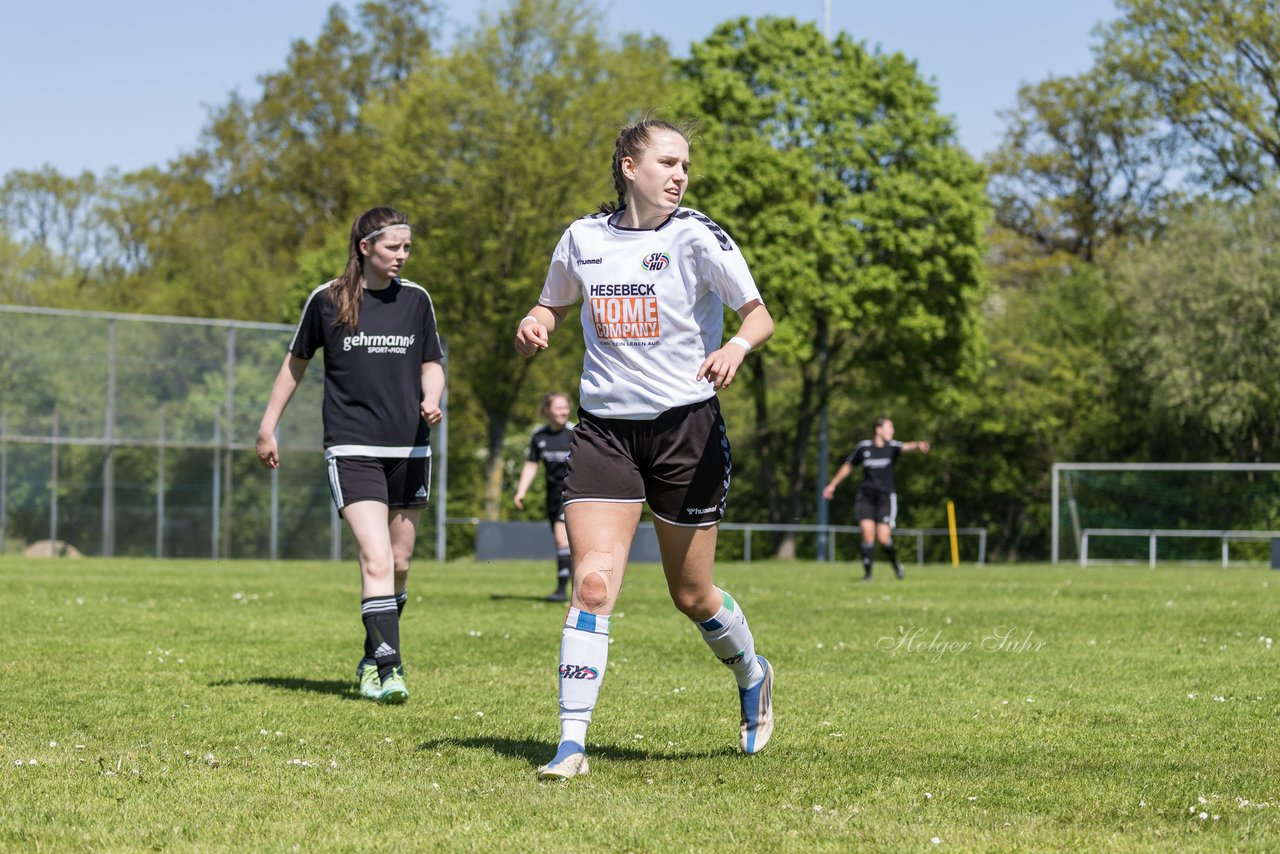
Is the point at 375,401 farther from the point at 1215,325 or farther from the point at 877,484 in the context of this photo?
the point at 1215,325

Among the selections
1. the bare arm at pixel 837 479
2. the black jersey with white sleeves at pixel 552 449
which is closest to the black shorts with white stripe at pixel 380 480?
the black jersey with white sleeves at pixel 552 449

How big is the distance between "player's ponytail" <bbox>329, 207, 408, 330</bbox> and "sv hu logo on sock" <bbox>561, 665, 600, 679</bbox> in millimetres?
3039

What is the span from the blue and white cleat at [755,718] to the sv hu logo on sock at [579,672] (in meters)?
0.75

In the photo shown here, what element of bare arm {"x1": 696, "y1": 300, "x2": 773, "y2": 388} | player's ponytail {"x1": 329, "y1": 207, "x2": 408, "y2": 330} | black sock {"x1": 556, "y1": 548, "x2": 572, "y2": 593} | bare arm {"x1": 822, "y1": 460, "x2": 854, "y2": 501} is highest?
player's ponytail {"x1": 329, "y1": 207, "x2": 408, "y2": 330}

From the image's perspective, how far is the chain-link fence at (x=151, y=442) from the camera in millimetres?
31922

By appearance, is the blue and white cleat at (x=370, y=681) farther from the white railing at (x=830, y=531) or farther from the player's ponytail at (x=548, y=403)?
the white railing at (x=830, y=531)

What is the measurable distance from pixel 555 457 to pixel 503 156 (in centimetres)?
2646

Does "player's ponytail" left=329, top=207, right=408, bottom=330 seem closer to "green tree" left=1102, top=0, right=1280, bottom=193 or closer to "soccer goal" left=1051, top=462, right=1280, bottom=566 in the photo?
"soccer goal" left=1051, top=462, right=1280, bottom=566

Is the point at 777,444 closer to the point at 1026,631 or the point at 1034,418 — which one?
the point at 1034,418

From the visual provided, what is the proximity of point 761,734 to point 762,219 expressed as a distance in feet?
112

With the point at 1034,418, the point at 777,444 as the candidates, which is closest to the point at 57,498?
the point at 777,444

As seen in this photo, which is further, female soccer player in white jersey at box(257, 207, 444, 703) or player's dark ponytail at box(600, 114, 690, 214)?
female soccer player in white jersey at box(257, 207, 444, 703)

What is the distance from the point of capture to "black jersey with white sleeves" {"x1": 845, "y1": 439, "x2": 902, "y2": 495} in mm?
21875
